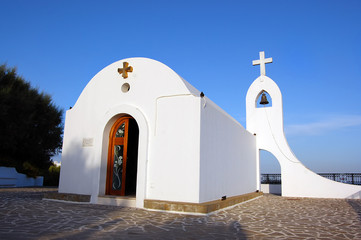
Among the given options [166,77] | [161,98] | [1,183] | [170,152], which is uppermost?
[166,77]

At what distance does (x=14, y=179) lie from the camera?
15.1 m

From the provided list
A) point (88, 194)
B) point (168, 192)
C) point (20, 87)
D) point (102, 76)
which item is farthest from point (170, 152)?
point (20, 87)

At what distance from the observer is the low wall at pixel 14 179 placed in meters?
14.4

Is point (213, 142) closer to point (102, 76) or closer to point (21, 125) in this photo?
point (102, 76)

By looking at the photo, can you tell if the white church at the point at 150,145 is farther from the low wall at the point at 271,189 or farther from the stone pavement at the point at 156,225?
the low wall at the point at 271,189

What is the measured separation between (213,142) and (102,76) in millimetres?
3778

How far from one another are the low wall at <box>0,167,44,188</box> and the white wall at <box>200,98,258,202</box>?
39.7 ft

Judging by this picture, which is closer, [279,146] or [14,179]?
[279,146]

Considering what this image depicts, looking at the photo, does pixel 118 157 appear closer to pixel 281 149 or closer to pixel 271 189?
pixel 281 149

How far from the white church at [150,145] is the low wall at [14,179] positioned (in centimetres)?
863

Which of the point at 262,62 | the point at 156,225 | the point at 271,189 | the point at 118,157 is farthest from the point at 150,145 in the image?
the point at 271,189

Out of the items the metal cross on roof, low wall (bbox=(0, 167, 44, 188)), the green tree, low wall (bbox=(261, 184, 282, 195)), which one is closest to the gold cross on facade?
the metal cross on roof

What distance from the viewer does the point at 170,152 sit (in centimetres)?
663

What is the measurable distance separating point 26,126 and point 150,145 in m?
11.8
